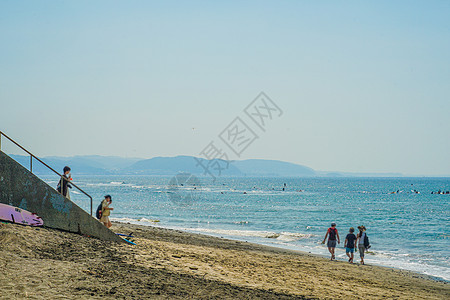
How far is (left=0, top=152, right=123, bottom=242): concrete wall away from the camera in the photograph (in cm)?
1096

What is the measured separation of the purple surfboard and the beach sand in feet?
0.97

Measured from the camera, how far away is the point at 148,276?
908 cm

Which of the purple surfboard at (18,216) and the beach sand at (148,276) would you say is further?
the purple surfboard at (18,216)

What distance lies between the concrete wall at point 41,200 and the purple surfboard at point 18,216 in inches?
4.0

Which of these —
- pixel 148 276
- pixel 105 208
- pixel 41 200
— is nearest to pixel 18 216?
pixel 41 200

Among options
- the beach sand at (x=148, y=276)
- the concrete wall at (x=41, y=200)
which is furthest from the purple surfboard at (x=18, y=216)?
the beach sand at (x=148, y=276)

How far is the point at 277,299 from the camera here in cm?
868

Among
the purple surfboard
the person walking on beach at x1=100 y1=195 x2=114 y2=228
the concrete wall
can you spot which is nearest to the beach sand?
the purple surfboard

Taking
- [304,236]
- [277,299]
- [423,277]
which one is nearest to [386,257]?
[423,277]

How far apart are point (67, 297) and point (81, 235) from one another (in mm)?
4821

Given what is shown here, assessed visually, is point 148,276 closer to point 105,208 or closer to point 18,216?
point 18,216

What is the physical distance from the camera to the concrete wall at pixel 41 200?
36.0ft

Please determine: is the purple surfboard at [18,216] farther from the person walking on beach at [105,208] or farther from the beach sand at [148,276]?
the person walking on beach at [105,208]

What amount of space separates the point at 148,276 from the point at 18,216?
4.28 metres
